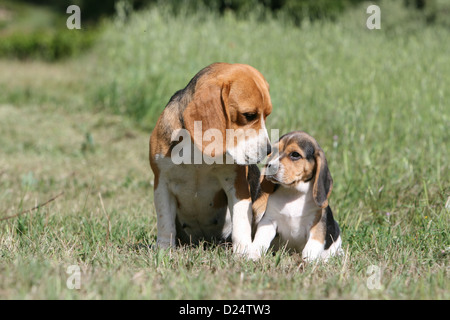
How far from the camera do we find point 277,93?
870 centimetres

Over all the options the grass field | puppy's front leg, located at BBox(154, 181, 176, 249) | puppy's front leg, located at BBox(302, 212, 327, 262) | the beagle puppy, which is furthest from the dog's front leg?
puppy's front leg, located at BBox(154, 181, 176, 249)

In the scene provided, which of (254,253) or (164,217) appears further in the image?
(164,217)

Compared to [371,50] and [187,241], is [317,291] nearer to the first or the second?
[187,241]

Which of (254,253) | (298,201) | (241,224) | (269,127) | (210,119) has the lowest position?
(254,253)

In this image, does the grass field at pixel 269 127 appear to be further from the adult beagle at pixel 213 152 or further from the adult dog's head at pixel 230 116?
the adult dog's head at pixel 230 116

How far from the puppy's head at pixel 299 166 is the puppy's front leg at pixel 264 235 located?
13.4 inches

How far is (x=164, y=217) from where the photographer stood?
4211 mm

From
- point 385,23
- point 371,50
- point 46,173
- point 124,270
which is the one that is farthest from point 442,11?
point 124,270

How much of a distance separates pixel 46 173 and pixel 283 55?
5458 mm

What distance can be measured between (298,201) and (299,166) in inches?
11.4

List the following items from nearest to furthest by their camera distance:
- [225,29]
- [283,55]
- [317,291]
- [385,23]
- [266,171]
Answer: [317,291] < [266,171] < [283,55] < [225,29] < [385,23]

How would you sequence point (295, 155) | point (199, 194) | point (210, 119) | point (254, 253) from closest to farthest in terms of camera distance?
point (210, 119) < point (254, 253) < point (295, 155) < point (199, 194)

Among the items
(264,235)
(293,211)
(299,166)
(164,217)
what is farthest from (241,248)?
(299,166)

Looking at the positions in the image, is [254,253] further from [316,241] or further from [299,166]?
[299,166]
